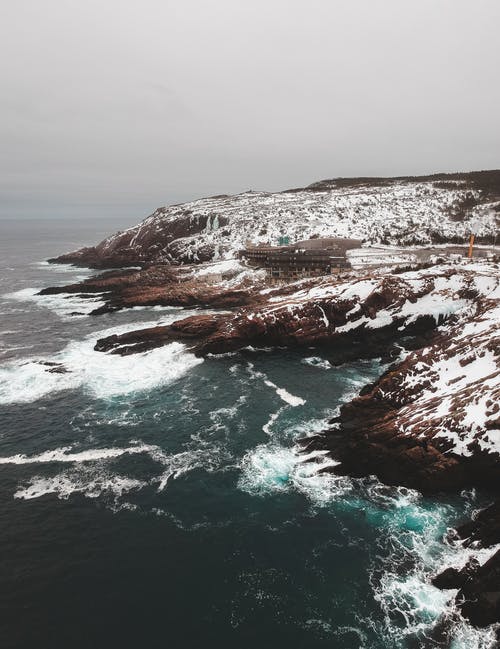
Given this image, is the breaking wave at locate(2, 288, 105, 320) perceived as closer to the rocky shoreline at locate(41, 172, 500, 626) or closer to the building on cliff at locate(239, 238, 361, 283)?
the rocky shoreline at locate(41, 172, 500, 626)

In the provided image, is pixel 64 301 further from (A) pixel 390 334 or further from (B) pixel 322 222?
(B) pixel 322 222

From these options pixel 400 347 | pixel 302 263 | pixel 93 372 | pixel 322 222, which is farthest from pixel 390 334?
pixel 322 222

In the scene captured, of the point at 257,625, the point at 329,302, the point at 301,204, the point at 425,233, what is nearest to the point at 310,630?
the point at 257,625

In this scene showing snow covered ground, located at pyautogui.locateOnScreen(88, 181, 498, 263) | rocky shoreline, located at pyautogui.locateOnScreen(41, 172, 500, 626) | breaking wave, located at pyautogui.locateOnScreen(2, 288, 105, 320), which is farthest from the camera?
snow covered ground, located at pyautogui.locateOnScreen(88, 181, 498, 263)

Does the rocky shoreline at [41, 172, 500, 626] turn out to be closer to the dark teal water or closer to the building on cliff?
the dark teal water

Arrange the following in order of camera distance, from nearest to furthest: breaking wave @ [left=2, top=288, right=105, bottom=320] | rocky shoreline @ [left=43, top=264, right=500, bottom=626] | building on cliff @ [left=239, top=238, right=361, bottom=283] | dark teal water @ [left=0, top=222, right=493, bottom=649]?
dark teal water @ [left=0, top=222, right=493, bottom=649] → rocky shoreline @ [left=43, top=264, right=500, bottom=626] → breaking wave @ [left=2, top=288, right=105, bottom=320] → building on cliff @ [left=239, top=238, right=361, bottom=283]

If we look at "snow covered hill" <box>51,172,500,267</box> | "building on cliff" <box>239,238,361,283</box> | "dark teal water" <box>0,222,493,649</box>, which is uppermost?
"snow covered hill" <box>51,172,500,267</box>

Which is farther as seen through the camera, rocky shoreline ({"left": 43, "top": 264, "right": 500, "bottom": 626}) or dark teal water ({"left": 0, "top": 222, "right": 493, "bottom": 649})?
rocky shoreline ({"left": 43, "top": 264, "right": 500, "bottom": 626})

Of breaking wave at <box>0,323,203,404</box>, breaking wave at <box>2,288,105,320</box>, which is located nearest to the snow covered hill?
breaking wave at <box>2,288,105,320</box>

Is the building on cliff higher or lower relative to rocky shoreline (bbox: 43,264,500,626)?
higher

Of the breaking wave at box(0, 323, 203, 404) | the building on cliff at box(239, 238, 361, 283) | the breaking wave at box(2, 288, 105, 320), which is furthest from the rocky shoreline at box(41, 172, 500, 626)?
the building on cliff at box(239, 238, 361, 283)
